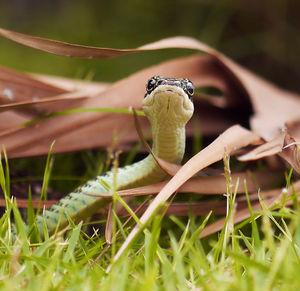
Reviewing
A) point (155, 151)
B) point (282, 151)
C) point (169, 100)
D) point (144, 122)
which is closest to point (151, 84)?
point (169, 100)

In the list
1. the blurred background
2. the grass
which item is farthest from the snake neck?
the blurred background

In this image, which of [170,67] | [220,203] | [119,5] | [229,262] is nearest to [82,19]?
[119,5]

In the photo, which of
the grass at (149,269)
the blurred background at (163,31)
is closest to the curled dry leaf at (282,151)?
the grass at (149,269)

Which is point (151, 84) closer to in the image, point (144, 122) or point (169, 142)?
point (169, 142)

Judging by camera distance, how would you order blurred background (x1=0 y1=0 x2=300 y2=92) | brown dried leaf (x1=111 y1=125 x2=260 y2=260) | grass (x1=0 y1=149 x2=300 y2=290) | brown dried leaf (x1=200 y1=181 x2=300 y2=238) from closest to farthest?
grass (x1=0 y1=149 x2=300 y2=290) → brown dried leaf (x1=111 y1=125 x2=260 y2=260) → brown dried leaf (x1=200 y1=181 x2=300 y2=238) → blurred background (x1=0 y1=0 x2=300 y2=92)

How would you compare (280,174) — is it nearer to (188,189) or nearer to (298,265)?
(188,189)

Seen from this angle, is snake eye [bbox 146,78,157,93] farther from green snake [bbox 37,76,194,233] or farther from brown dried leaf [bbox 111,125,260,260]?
brown dried leaf [bbox 111,125,260,260]
